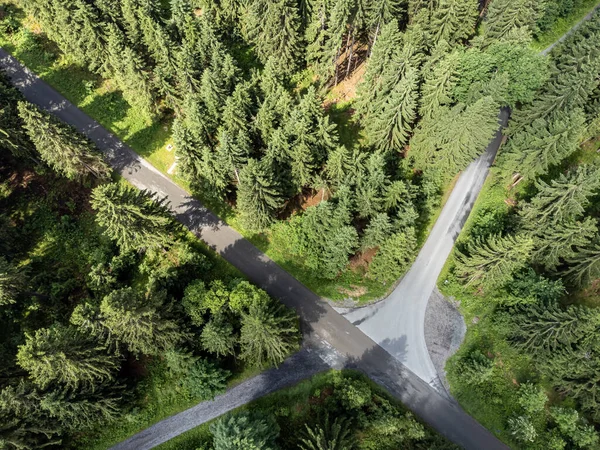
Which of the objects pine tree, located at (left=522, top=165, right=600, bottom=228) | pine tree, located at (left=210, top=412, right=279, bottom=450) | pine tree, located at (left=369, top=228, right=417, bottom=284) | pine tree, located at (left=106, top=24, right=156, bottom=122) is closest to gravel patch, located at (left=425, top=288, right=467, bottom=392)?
pine tree, located at (left=369, top=228, right=417, bottom=284)

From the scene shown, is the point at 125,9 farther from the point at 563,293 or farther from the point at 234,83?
the point at 563,293

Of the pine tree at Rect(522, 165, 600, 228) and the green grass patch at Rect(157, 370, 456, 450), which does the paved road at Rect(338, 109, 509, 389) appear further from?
the pine tree at Rect(522, 165, 600, 228)

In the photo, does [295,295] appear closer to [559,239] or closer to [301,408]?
[301,408]

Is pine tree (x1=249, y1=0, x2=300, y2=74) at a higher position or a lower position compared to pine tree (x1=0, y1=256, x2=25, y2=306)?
higher

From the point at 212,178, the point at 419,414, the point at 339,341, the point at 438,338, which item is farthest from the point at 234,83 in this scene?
the point at 419,414

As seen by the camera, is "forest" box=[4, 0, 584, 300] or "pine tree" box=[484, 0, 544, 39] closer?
"forest" box=[4, 0, 584, 300]

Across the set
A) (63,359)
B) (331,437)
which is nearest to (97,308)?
(63,359)

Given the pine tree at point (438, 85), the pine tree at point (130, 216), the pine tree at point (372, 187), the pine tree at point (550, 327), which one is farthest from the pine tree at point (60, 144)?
the pine tree at point (550, 327)
